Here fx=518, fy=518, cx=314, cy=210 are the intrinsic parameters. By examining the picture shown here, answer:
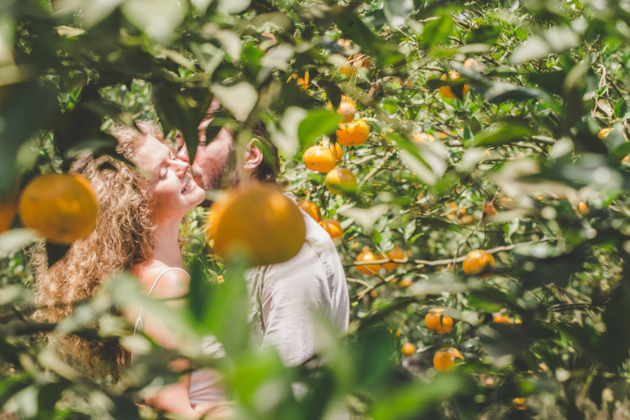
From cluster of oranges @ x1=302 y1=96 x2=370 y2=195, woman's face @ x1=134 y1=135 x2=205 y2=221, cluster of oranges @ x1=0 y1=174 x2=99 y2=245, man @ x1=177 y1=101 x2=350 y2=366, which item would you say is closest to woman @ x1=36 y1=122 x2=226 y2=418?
woman's face @ x1=134 y1=135 x2=205 y2=221

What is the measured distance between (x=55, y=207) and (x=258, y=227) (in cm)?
25

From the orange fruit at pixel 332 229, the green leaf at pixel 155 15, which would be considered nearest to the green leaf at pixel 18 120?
the green leaf at pixel 155 15

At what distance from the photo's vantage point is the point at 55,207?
0.63 m

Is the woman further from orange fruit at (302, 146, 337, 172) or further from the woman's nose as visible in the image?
orange fruit at (302, 146, 337, 172)

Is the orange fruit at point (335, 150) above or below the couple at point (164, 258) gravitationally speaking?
above

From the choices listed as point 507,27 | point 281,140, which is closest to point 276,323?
point 281,140

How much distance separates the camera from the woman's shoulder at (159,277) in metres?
1.53

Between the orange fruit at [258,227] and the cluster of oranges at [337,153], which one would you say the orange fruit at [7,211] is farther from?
the cluster of oranges at [337,153]

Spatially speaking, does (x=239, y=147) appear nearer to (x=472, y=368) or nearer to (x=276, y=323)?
(x=472, y=368)

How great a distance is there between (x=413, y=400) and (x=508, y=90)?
0.53 metres

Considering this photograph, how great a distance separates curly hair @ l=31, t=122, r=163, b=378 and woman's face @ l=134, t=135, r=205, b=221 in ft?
0.18

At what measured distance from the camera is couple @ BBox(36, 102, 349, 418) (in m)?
1.48

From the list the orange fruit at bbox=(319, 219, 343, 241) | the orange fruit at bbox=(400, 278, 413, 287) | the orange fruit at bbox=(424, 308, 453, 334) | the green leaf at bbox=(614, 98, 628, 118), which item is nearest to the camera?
the green leaf at bbox=(614, 98, 628, 118)

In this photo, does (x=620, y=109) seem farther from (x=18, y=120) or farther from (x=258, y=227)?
(x=18, y=120)
